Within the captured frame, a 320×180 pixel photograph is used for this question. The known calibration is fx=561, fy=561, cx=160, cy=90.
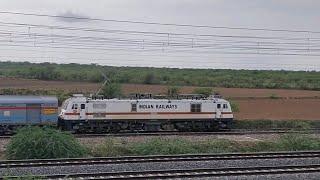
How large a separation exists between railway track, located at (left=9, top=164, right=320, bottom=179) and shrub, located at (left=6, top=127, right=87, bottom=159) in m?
6.19

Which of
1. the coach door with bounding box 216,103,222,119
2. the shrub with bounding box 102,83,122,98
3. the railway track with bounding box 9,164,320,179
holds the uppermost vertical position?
the shrub with bounding box 102,83,122,98

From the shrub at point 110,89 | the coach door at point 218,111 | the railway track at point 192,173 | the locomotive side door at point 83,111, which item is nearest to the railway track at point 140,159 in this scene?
the railway track at point 192,173

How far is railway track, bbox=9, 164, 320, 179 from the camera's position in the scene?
66.7ft

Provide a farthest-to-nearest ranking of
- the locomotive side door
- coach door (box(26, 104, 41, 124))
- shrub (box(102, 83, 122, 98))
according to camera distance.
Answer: shrub (box(102, 83, 122, 98))
the locomotive side door
coach door (box(26, 104, 41, 124))

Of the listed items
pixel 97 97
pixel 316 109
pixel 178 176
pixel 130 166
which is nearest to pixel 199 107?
pixel 97 97

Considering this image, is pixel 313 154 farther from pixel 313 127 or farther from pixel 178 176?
pixel 313 127

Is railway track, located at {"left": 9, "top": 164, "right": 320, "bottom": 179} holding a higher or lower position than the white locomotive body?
lower

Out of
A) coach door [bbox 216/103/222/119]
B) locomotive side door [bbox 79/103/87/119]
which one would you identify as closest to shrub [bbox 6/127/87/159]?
locomotive side door [bbox 79/103/87/119]

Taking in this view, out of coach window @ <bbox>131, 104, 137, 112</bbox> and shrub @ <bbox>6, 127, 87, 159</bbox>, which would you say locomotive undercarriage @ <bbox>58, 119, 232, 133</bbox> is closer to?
coach window @ <bbox>131, 104, 137, 112</bbox>

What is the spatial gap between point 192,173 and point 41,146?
28.8 feet

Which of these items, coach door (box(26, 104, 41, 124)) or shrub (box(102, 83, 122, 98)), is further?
shrub (box(102, 83, 122, 98))

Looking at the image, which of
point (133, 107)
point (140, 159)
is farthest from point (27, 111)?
point (140, 159)

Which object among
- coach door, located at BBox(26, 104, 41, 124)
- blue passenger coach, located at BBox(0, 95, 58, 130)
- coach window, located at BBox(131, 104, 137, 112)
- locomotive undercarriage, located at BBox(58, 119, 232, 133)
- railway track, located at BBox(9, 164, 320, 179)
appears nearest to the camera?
railway track, located at BBox(9, 164, 320, 179)

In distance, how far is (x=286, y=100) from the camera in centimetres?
7588
